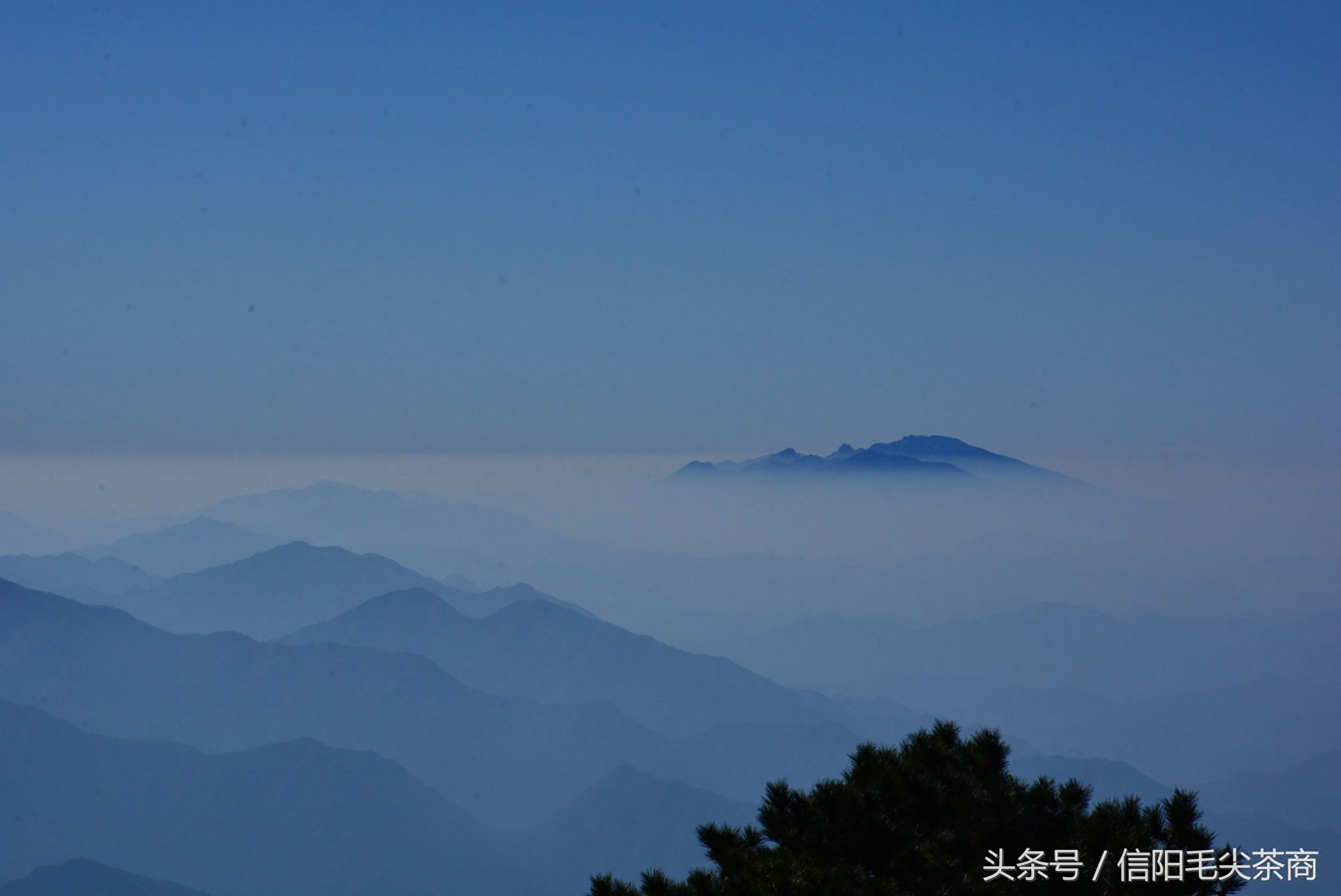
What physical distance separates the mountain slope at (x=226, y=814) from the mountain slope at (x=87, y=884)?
1537 inches

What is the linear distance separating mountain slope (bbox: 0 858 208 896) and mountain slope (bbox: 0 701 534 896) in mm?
39043

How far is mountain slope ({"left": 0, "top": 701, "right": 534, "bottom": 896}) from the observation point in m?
144

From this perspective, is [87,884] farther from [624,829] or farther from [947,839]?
[947,839]

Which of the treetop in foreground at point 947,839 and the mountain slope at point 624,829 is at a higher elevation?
the treetop in foreground at point 947,839

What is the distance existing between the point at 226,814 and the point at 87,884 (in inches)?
1966

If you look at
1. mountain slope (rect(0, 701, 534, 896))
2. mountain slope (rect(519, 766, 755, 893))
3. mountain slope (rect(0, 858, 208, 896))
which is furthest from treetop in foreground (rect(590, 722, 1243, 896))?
mountain slope (rect(0, 701, 534, 896))

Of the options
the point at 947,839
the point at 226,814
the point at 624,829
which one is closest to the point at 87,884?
the point at 226,814

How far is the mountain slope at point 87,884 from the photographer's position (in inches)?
4053

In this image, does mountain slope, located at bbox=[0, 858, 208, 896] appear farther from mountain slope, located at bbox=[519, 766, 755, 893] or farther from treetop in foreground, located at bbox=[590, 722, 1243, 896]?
treetop in foreground, located at bbox=[590, 722, 1243, 896]

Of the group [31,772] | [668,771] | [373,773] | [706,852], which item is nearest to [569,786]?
[668,771]

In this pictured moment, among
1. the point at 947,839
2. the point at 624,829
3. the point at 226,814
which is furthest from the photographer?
the point at 226,814

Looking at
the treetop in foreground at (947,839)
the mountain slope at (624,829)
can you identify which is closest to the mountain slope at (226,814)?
the mountain slope at (624,829)

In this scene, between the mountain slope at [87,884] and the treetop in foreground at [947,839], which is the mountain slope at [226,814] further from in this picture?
the treetop in foreground at [947,839]

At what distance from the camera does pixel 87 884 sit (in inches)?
4139
